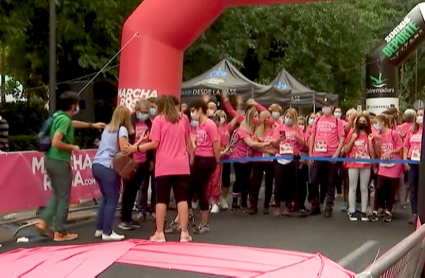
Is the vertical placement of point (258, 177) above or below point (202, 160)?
below

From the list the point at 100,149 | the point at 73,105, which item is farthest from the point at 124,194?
the point at 73,105

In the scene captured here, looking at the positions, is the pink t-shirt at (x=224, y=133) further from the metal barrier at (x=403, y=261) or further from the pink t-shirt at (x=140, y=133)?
the metal barrier at (x=403, y=261)

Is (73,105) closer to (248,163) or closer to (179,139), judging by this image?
(179,139)

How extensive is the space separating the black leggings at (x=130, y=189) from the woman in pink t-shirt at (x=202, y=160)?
0.70m

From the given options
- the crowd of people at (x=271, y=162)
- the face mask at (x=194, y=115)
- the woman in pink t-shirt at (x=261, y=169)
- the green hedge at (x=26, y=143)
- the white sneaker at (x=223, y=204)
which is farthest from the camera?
the green hedge at (x=26, y=143)

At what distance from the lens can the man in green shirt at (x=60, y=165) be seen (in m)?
8.33

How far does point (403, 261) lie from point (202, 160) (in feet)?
19.4

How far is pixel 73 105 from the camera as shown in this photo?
8547 millimetres

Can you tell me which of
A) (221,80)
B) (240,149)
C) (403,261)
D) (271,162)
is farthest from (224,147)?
(403,261)

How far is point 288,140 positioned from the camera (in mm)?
11180

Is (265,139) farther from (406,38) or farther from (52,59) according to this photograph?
(406,38)

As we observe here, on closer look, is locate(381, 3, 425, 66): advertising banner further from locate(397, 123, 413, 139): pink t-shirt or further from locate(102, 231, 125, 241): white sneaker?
locate(102, 231, 125, 241): white sneaker

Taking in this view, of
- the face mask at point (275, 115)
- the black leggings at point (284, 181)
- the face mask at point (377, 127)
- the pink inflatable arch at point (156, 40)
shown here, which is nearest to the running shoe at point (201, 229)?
the black leggings at point (284, 181)

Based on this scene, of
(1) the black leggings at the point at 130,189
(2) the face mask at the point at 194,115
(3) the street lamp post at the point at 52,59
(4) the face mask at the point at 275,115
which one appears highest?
(3) the street lamp post at the point at 52,59
